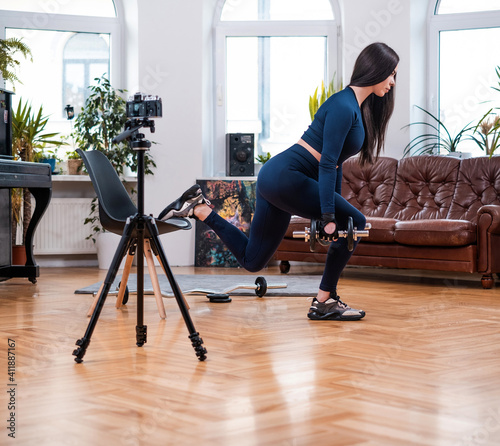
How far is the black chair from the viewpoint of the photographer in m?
3.57

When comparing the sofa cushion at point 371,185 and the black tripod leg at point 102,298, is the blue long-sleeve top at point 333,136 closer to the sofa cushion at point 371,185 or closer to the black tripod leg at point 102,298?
the black tripod leg at point 102,298

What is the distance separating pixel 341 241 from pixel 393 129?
3.40 meters

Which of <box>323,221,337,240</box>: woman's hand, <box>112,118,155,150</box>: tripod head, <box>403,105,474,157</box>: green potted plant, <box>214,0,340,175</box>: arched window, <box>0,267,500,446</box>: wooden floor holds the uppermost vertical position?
<box>214,0,340,175</box>: arched window

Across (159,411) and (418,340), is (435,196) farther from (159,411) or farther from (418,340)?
(159,411)

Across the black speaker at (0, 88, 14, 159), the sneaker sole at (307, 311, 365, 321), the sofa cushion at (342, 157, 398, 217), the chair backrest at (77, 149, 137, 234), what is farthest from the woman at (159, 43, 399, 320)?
the sofa cushion at (342, 157, 398, 217)

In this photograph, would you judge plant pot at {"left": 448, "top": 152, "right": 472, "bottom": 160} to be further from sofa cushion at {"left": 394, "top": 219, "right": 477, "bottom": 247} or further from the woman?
the woman

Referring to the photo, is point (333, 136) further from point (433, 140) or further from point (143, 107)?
point (433, 140)

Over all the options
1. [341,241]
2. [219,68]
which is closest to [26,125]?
[219,68]

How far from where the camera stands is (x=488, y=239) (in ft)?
15.6

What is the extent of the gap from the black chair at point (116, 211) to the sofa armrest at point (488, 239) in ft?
6.73

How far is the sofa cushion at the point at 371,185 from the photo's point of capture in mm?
5930

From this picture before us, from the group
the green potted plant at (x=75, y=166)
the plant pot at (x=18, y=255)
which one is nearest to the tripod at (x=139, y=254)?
the plant pot at (x=18, y=255)

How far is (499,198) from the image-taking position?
536 cm

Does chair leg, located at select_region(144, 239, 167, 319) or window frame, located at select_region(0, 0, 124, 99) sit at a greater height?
window frame, located at select_region(0, 0, 124, 99)
